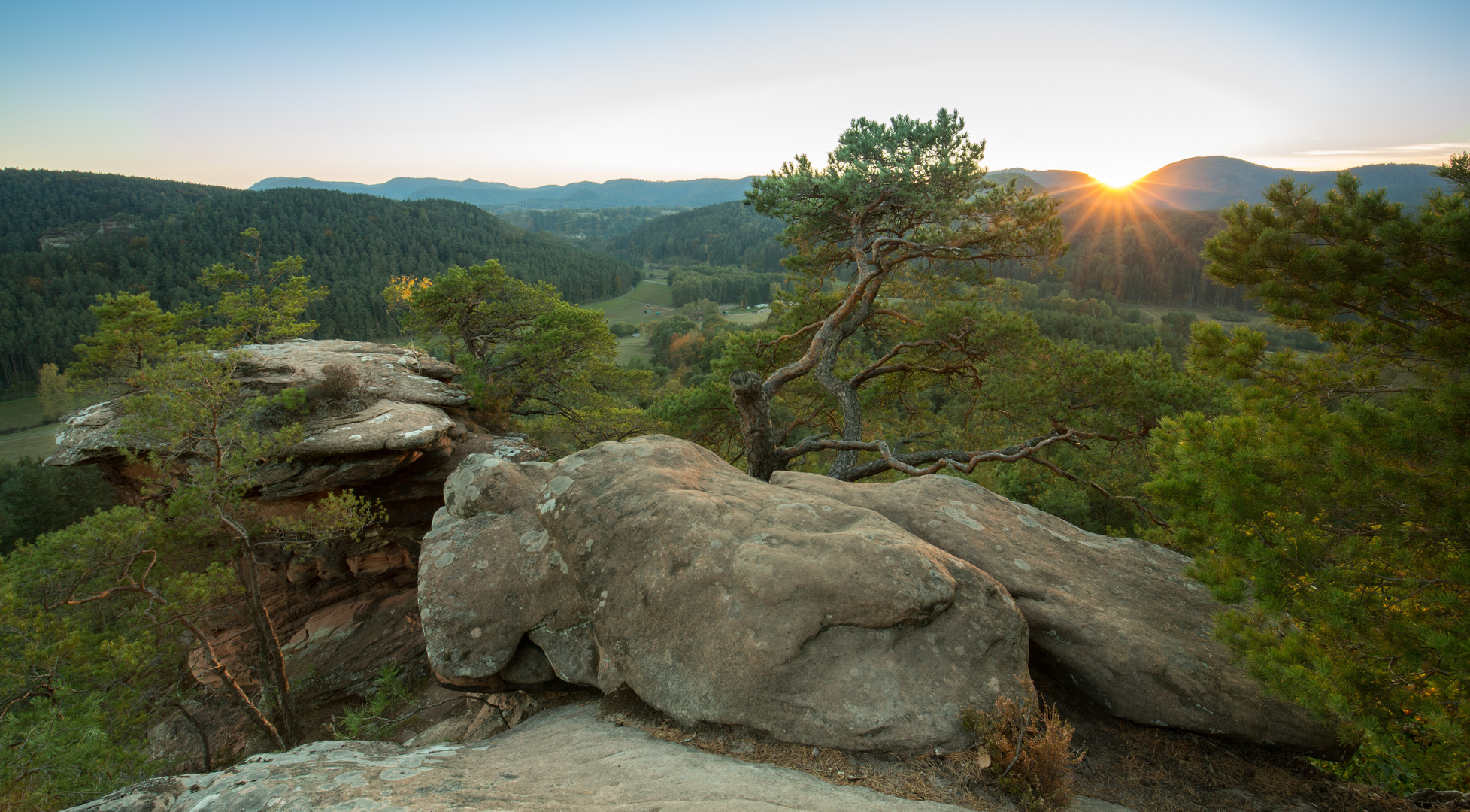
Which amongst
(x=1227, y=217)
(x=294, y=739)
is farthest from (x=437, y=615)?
(x=1227, y=217)

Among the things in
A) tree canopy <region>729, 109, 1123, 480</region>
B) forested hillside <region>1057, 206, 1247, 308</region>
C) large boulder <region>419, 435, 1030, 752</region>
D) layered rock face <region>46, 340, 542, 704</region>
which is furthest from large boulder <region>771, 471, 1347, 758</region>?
forested hillside <region>1057, 206, 1247, 308</region>

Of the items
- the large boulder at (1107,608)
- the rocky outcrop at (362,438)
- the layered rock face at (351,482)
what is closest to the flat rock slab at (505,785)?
the large boulder at (1107,608)

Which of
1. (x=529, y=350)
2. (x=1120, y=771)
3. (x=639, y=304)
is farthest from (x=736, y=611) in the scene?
(x=639, y=304)

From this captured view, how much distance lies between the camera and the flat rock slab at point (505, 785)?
139 inches

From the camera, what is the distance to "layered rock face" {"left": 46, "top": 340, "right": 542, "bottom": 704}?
43.8 feet

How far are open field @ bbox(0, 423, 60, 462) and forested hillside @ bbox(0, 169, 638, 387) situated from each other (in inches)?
631

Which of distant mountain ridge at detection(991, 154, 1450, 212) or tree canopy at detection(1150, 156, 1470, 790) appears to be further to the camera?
distant mountain ridge at detection(991, 154, 1450, 212)

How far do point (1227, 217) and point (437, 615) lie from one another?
29.9ft

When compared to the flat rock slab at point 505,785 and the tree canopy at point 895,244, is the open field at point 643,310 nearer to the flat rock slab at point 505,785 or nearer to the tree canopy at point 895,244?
the tree canopy at point 895,244

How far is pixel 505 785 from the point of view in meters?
4.18

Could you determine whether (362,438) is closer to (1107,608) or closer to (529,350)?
(529,350)

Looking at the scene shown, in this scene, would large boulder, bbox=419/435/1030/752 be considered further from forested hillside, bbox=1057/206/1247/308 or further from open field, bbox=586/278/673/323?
open field, bbox=586/278/673/323

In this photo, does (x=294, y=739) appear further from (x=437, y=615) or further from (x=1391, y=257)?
(x=1391, y=257)

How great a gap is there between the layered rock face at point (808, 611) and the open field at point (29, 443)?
8124 cm
